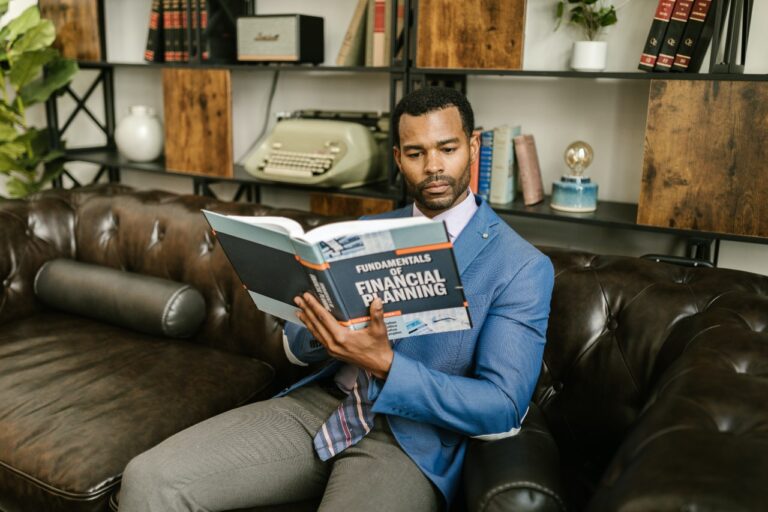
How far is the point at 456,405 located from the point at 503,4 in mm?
1371

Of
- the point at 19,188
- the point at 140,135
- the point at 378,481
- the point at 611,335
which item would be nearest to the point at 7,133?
the point at 19,188

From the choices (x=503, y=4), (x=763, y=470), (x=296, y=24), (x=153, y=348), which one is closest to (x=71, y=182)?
(x=296, y=24)

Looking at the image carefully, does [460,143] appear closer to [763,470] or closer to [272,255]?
[272,255]

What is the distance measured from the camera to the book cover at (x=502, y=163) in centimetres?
230

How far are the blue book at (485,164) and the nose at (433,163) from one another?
843 mm

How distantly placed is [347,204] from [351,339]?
1.43 metres

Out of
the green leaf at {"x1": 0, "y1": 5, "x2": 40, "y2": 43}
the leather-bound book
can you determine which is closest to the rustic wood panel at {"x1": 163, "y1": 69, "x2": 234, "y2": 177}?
the green leaf at {"x1": 0, "y1": 5, "x2": 40, "y2": 43}

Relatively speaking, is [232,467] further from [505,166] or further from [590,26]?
[590,26]

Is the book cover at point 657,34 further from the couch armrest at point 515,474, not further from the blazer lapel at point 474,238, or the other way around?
the couch armrest at point 515,474

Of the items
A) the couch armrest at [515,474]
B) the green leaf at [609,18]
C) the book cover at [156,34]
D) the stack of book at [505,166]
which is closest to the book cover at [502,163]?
the stack of book at [505,166]

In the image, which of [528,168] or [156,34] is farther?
[156,34]

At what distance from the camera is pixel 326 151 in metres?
2.58

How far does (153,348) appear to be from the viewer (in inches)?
82.4

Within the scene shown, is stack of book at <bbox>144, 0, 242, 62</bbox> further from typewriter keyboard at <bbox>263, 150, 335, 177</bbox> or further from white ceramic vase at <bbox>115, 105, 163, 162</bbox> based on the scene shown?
typewriter keyboard at <bbox>263, 150, 335, 177</bbox>
